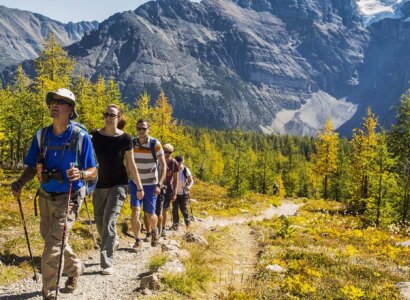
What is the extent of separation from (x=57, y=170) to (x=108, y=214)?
235 cm

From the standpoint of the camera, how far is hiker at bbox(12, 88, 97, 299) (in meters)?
5.92

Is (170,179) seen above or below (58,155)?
below

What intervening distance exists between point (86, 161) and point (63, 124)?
67 cm

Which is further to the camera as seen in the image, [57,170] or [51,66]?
[51,66]

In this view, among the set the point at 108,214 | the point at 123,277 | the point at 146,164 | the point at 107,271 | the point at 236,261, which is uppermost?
the point at 146,164

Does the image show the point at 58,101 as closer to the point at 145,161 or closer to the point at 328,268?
the point at 145,161

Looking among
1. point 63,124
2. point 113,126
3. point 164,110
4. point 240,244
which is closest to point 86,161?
point 63,124

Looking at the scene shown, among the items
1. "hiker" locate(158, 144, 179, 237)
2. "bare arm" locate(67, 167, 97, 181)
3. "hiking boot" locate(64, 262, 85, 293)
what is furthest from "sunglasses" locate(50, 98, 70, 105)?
"hiker" locate(158, 144, 179, 237)

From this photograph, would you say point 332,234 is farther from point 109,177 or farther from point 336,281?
point 109,177

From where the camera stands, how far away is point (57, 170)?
5902mm

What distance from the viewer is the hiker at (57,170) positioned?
5.92 metres

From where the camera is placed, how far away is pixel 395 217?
2581cm

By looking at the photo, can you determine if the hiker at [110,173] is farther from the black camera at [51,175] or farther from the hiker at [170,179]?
the hiker at [170,179]

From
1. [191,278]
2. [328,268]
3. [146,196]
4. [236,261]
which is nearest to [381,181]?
[328,268]
